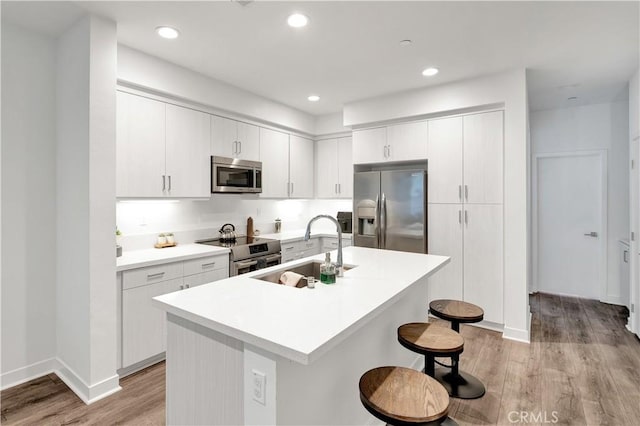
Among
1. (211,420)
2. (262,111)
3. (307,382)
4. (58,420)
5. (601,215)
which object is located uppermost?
(262,111)

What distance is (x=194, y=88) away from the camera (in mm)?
3434

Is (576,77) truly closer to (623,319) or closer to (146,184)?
(623,319)

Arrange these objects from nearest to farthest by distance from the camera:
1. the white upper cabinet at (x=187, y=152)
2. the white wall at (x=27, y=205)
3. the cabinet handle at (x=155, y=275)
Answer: the white wall at (x=27, y=205), the cabinet handle at (x=155, y=275), the white upper cabinet at (x=187, y=152)

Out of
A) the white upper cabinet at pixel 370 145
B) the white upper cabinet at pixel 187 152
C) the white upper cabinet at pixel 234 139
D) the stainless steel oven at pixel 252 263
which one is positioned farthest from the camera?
the white upper cabinet at pixel 370 145

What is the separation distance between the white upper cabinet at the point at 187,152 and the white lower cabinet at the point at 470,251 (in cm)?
265

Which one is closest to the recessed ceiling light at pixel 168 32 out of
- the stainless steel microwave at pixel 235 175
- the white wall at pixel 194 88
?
the white wall at pixel 194 88

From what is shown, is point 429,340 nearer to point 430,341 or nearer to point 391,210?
point 430,341

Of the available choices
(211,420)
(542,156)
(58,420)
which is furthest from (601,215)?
(58,420)

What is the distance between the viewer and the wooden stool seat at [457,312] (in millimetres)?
2432

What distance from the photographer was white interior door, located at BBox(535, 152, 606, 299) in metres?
4.73

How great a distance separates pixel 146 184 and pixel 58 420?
1.85 metres

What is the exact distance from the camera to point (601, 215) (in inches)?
185

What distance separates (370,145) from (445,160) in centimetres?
101

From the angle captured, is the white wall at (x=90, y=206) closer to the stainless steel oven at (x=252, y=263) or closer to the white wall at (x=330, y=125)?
the stainless steel oven at (x=252, y=263)
